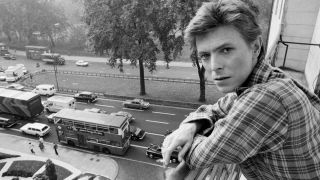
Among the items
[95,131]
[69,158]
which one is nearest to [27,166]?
[69,158]

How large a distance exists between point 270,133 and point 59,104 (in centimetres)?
2742

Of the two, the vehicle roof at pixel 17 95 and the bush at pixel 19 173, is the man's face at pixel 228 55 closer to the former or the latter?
the bush at pixel 19 173

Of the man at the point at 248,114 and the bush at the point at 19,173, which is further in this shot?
the bush at the point at 19,173

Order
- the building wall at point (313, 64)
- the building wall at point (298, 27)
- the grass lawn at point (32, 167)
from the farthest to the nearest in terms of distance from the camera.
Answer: the grass lawn at point (32, 167)
the building wall at point (298, 27)
the building wall at point (313, 64)

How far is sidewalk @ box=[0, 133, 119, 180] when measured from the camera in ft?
62.9

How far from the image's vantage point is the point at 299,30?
8758mm

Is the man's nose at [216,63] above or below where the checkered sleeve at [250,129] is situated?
above

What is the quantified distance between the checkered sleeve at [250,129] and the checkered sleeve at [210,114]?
66cm

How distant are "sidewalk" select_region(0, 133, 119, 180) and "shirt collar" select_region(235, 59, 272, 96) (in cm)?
1743

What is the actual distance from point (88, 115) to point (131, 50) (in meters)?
8.14

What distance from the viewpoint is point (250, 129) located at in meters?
2.10

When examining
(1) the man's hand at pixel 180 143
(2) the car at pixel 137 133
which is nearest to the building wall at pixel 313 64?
(1) the man's hand at pixel 180 143

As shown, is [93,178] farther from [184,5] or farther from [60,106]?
[184,5]

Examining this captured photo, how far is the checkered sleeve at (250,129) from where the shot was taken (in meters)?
2.06
